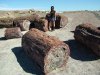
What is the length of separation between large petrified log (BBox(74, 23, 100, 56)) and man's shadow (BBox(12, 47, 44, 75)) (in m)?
3.26

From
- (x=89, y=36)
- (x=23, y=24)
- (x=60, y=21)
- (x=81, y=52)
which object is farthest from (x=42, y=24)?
(x=89, y=36)

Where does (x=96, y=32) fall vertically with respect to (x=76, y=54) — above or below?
above

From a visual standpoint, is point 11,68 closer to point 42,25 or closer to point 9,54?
point 9,54

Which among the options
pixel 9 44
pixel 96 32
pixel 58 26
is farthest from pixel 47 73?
pixel 58 26

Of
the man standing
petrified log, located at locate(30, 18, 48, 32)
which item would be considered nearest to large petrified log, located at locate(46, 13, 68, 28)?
the man standing

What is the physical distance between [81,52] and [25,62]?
3.24 m

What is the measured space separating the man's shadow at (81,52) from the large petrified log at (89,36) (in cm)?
27

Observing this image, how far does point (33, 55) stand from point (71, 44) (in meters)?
3.64

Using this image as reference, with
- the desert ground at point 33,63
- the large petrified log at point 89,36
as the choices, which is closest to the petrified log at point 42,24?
the desert ground at point 33,63

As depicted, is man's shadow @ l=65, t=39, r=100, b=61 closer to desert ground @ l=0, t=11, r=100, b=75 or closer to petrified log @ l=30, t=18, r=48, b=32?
desert ground @ l=0, t=11, r=100, b=75

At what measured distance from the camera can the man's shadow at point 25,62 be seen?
10.7m

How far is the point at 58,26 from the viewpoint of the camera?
1873 centimetres

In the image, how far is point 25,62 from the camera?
11625 millimetres

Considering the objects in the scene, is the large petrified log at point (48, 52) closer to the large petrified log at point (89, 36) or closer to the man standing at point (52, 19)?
the large petrified log at point (89, 36)
